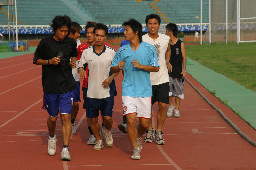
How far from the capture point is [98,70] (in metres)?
9.07

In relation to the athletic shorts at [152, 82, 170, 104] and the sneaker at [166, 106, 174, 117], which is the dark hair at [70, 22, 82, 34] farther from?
the sneaker at [166, 106, 174, 117]

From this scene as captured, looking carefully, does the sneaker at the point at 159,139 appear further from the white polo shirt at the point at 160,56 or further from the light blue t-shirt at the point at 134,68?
the light blue t-shirt at the point at 134,68

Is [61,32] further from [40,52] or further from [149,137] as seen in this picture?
[149,137]

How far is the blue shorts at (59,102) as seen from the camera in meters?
8.70

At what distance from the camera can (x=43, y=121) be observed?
12.7 meters

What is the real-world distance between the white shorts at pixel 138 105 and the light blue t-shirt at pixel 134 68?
6 centimetres

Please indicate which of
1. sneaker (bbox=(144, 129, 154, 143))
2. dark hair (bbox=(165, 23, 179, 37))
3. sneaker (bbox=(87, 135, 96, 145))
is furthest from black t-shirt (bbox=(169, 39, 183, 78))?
sneaker (bbox=(87, 135, 96, 145))

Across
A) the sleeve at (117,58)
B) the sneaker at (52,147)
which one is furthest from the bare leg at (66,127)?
the sleeve at (117,58)

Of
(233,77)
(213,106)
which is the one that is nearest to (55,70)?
(213,106)

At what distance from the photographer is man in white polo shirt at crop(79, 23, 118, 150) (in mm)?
9062

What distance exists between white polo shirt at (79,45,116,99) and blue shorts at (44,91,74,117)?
460 mm

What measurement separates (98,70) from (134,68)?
0.80 meters

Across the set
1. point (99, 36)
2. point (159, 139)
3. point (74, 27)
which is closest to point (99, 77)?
point (99, 36)

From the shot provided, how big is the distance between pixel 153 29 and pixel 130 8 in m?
81.3
